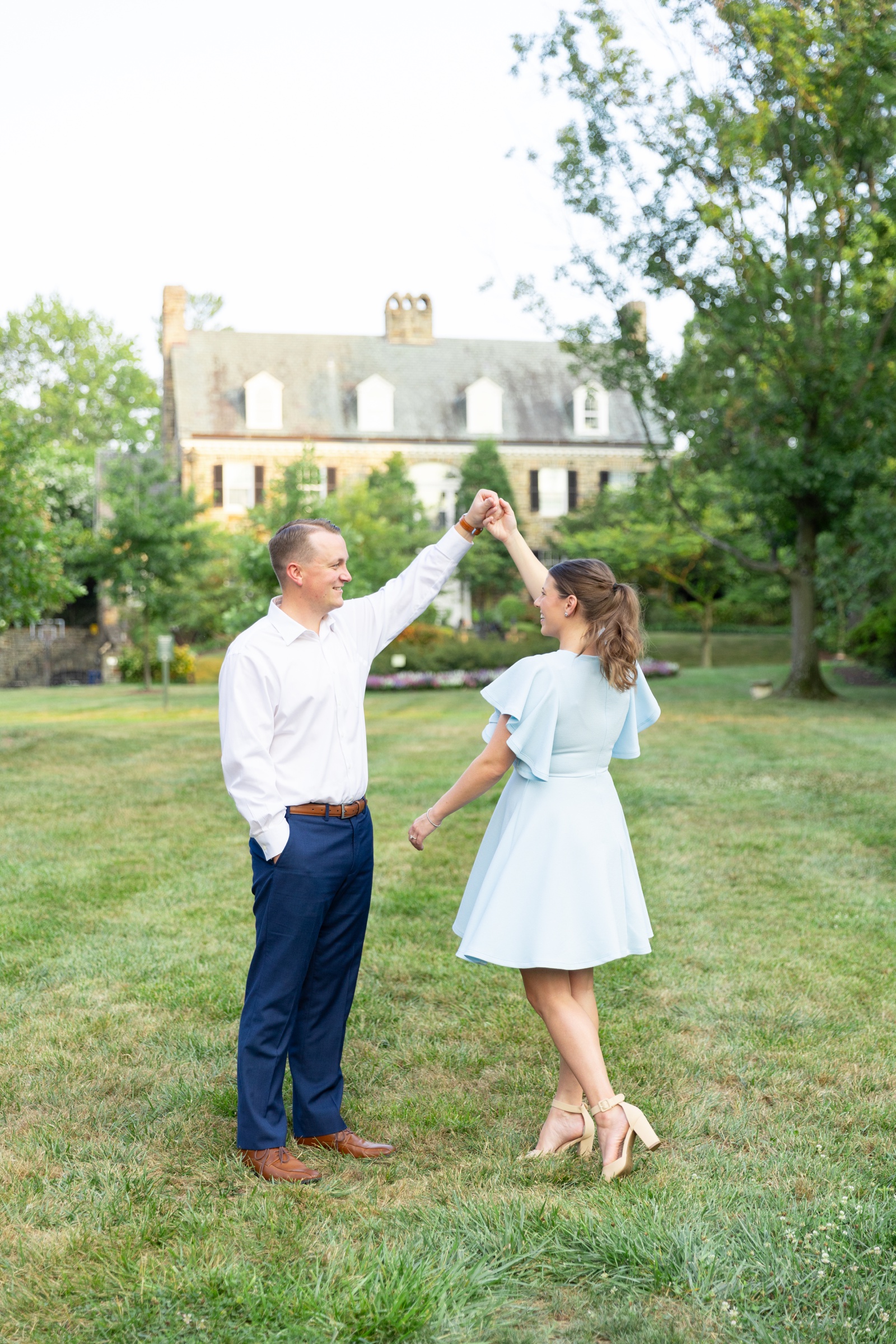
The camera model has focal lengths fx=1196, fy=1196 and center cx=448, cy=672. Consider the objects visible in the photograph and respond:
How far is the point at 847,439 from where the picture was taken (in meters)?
19.2

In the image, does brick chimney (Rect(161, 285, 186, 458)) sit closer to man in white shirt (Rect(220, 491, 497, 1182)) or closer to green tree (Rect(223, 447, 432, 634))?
green tree (Rect(223, 447, 432, 634))

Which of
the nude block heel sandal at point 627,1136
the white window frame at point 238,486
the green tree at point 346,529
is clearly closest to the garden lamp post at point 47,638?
the green tree at point 346,529

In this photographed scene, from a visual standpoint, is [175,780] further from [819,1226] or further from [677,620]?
[677,620]

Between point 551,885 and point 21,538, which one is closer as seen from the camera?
point 551,885

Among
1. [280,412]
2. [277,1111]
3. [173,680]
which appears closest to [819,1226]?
[277,1111]

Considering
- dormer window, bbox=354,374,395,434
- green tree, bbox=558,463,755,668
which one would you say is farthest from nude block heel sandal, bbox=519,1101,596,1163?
dormer window, bbox=354,374,395,434

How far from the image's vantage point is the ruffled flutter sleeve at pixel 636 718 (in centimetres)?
375

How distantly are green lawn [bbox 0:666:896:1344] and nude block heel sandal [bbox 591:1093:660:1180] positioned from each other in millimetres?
39

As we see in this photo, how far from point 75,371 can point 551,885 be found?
5962 cm

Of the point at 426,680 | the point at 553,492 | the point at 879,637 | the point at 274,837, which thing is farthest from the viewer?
the point at 553,492

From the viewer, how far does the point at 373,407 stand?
43.1 meters

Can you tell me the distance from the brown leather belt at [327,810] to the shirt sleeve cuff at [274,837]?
92 millimetres

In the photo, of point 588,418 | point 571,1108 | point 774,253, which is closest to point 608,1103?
point 571,1108

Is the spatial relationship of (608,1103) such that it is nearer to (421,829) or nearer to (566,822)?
(566,822)
